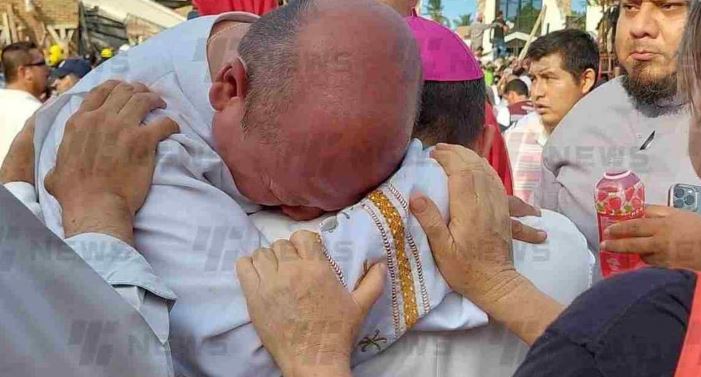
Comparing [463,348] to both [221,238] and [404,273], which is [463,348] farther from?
[221,238]

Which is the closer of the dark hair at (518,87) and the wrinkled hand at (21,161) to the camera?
the wrinkled hand at (21,161)

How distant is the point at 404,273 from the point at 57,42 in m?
15.8

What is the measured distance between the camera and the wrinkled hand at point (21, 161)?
47.7 inches

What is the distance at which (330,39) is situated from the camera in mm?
916

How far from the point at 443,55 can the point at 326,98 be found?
40 centimetres

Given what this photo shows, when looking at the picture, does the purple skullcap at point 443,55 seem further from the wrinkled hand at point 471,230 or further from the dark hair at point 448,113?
the wrinkled hand at point 471,230

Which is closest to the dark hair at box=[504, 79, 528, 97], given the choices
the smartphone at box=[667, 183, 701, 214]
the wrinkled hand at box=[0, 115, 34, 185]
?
the smartphone at box=[667, 183, 701, 214]

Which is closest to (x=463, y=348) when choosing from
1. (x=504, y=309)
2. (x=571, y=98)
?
(x=504, y=309)

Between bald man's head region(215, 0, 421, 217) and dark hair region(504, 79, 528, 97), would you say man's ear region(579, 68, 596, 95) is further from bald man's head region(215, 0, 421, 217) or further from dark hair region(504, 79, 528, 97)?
dark hair region(504, 79, 528, 97)

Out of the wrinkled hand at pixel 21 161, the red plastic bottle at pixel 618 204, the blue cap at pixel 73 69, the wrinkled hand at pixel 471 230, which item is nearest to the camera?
the wrinkled hand at pixel 471 230

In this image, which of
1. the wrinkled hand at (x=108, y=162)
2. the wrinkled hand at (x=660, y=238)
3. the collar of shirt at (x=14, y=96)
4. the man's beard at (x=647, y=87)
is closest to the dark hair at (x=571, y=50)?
the man's beard at (x=647, y=87)

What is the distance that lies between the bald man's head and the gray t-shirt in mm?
884

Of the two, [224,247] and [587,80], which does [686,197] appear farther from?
[587,80]

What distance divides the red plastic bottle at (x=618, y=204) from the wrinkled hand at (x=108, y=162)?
2.37ft
